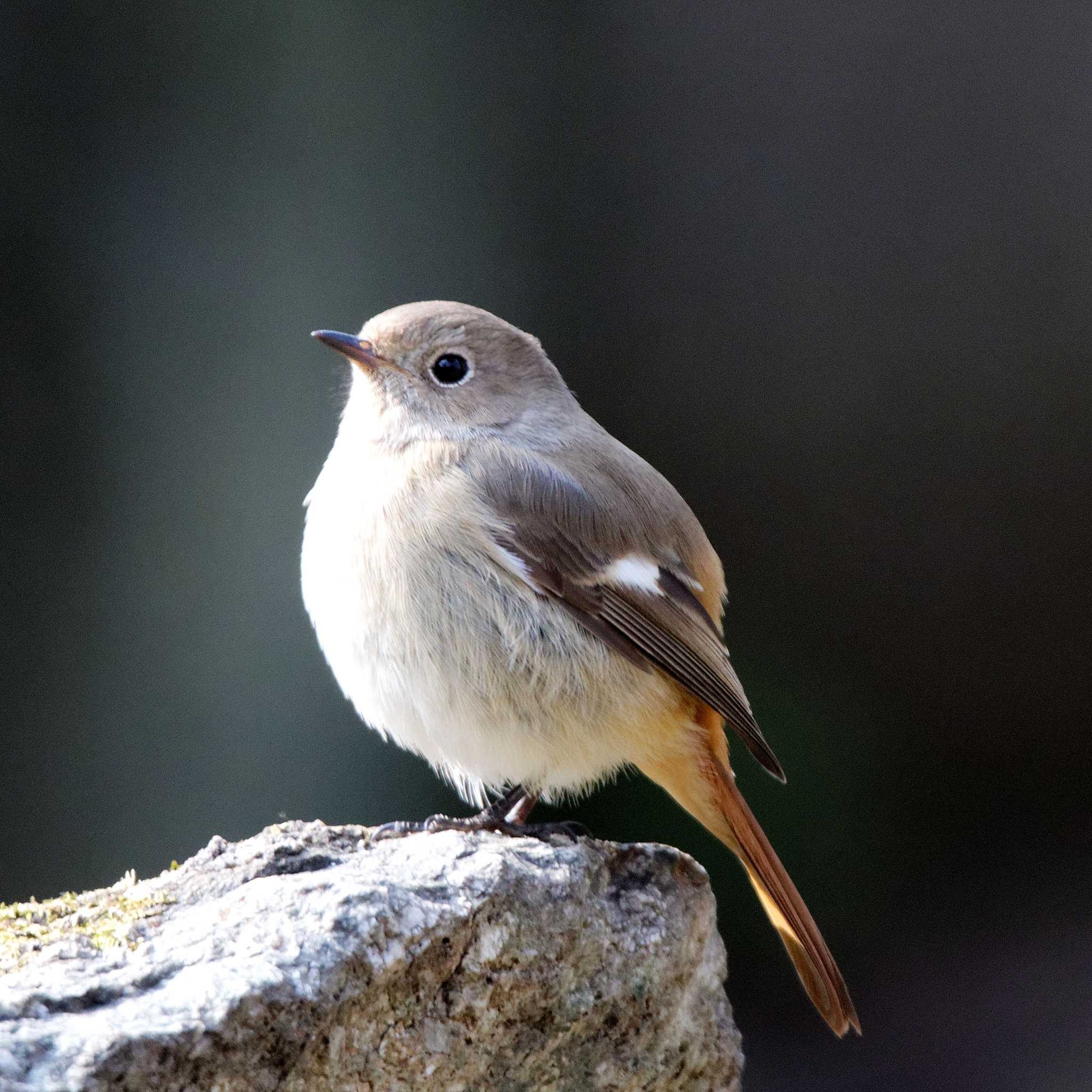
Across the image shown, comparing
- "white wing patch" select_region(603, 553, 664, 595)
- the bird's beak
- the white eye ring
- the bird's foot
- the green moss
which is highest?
the bird's beak

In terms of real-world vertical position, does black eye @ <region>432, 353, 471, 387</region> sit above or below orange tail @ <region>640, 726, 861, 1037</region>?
above

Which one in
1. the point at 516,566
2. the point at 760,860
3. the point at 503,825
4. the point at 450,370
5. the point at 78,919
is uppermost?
the point at 450,370

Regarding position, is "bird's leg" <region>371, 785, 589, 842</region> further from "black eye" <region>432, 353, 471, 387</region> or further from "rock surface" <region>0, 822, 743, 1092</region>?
"black eye" <region>432, 353, 471, 387</region>

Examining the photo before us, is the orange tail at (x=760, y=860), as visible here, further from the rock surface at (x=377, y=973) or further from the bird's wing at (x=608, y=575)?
the rock surface at (x=377, y=973)

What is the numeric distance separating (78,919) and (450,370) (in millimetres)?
1489

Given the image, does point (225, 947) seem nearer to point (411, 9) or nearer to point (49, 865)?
point (49, 865)

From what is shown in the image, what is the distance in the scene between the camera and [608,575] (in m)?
2.81

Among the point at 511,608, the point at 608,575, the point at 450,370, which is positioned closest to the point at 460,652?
the point at 511,608

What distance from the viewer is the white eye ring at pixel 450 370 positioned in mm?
3037

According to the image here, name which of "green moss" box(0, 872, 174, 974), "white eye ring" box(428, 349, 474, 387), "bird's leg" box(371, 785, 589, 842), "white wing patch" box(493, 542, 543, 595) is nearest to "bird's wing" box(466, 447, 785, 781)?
"white wing patch" box(493, 542, 543, 595)

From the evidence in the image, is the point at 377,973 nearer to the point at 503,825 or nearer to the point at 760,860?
the point at 503,825

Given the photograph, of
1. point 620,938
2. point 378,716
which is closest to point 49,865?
point 378,716

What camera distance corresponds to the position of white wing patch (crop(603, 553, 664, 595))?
2820 millimetres

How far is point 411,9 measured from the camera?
4.36 metres
